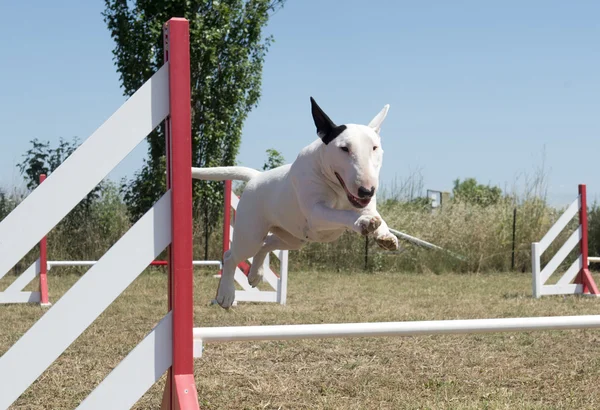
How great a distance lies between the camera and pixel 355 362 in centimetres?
506

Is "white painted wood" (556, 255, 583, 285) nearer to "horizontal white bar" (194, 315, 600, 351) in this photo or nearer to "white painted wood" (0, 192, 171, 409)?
"horizontal white bar" (194, 315, 600, 351)

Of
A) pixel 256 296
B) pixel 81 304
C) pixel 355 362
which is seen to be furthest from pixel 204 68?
pixel 81 304

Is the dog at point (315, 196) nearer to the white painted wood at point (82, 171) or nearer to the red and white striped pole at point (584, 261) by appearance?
the white painted wood at point (82, 171)

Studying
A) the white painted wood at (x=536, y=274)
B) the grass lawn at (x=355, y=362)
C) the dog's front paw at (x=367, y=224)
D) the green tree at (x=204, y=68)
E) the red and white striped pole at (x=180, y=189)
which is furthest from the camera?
the green tree at (x=204, y=68)

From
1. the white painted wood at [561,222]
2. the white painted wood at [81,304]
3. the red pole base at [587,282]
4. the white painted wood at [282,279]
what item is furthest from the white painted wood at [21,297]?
the red pole base at [587,282]

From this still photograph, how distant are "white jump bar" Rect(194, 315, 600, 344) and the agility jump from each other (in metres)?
0.29

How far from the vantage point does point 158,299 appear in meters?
8.45

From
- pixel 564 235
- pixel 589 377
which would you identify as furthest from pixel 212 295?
pixel 564 235

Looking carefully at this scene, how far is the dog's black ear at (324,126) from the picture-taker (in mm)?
2777

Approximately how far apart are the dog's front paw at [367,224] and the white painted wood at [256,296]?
19.1ft

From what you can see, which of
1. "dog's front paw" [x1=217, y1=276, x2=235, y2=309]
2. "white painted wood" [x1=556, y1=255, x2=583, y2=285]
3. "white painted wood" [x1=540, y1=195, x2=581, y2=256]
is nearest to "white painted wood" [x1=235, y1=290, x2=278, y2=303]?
"white painted wood" [x1=540, y1=195, x2=581, y2=256]

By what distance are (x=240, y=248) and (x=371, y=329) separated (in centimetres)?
81

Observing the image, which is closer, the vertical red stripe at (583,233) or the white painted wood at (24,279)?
the white painted wood at (24,279)

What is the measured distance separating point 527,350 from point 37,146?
9373 millimetres
